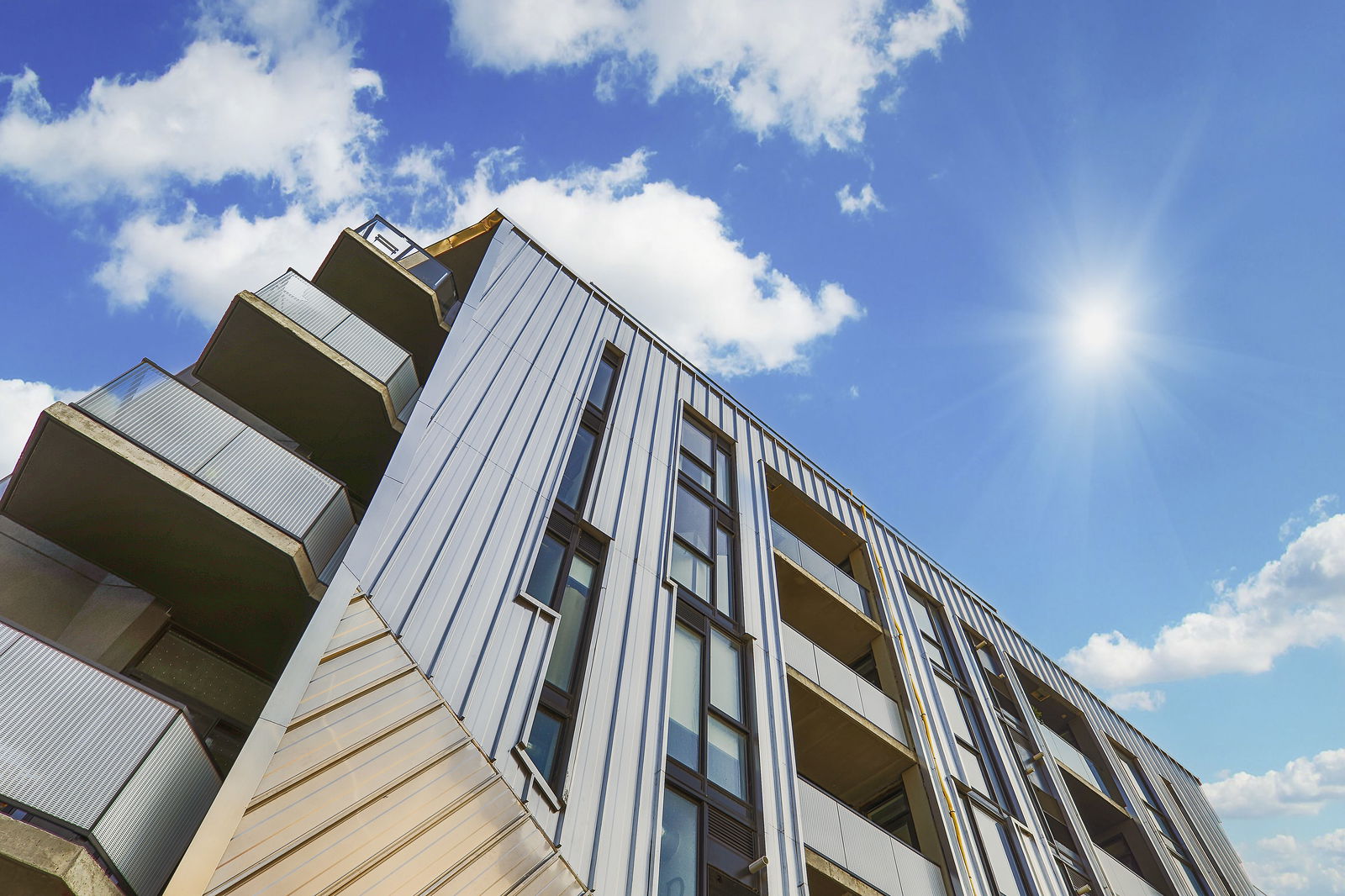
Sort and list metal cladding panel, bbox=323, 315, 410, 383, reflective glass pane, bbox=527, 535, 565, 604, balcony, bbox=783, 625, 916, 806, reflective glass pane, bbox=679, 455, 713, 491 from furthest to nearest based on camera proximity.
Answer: reflective glass pane, bbox=679, 455, 713, 491 → balcony, bbox=783, 625, 916, 806 → metal cladding panel, bbox=323, 315, 410, 383 → reflective glass pane, bbox=527, 535, 565, 604

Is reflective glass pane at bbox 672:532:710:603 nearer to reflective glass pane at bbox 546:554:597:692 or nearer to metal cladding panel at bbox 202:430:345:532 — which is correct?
reflective glass pane at bbox 546:554:597:692

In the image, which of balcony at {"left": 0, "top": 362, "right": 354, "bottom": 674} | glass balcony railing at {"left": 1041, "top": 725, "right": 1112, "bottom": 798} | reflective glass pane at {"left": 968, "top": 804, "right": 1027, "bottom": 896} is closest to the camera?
balcony at {"left": 0, "top": 362, "right": 354, "bottom": 674}

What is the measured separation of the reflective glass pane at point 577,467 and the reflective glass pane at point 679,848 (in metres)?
4.58

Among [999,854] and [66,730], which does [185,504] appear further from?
[999,854]

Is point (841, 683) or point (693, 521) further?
point (693, 521)

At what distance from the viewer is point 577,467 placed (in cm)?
1227

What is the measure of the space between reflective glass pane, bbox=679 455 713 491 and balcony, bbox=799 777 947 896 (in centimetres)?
627

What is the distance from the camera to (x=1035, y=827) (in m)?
15.1

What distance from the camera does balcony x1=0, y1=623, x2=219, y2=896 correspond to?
4703 millimetres

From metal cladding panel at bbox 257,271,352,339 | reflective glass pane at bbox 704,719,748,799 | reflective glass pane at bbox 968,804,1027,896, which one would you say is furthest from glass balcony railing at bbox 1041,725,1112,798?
metal cladding panel at bbox 257,271,352,339

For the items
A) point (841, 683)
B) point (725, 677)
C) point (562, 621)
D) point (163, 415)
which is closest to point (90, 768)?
point (163, 415)

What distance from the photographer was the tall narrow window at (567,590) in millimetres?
8414

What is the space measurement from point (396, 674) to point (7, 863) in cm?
302

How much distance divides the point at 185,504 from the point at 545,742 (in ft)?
15.2
